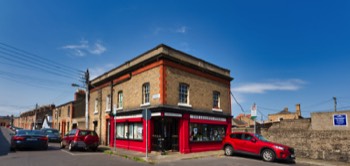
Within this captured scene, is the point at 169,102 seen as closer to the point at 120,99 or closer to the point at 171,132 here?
the point at 171,132

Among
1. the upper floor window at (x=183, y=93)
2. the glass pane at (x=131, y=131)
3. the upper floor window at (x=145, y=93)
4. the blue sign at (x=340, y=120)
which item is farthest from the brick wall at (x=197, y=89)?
the blue sign at (x=340, y=120)

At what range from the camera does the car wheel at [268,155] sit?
1373cm

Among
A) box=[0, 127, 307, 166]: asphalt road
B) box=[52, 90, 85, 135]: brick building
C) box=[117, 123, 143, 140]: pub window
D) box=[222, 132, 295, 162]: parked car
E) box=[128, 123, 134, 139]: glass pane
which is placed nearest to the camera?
box=[0, 127, 307, 166]: asphalt road

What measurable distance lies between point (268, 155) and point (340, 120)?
8.20m

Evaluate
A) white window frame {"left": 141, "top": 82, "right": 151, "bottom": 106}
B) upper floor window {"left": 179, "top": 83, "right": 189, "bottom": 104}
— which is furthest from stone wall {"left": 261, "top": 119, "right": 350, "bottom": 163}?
white window frame {"left": 141, "top": 82, "right": 151, "bottom": 106}

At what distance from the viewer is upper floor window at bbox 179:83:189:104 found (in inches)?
691

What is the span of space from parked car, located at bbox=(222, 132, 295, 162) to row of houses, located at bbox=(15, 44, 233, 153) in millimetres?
2724

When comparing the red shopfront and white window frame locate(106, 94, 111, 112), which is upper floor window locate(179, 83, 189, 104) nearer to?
the red shopfront

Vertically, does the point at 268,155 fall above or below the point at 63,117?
below

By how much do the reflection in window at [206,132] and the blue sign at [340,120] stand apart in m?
8.25

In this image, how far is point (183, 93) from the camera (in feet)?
58.3

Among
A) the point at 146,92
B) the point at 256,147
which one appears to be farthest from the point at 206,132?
the point at 146,92

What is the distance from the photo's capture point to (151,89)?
1698cm

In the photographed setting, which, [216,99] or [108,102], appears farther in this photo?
[108,102]
